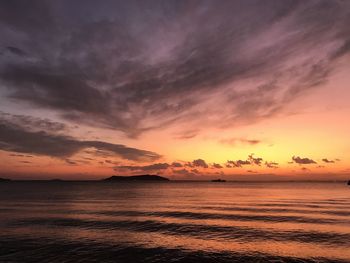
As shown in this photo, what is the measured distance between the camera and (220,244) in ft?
115

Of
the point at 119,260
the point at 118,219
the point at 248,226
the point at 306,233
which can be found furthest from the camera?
the point at 118,219

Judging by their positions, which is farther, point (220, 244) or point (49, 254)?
point (220, 244)

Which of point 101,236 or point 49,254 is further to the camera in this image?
point 101,236

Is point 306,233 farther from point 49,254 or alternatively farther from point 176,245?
point 49,254

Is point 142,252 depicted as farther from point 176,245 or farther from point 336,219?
point 336,219

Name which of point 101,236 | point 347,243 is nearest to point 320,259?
point 347,243

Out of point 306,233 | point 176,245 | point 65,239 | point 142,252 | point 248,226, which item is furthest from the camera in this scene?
point 248,226

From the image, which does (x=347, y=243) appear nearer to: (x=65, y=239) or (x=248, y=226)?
(x=248, y=226)

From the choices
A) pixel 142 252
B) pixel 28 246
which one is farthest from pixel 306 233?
pixel 28 246

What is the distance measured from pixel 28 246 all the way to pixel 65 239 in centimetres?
469

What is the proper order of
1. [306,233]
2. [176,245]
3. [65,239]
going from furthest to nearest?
[306,233]
[65,239]
[176,245]

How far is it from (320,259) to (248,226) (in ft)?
63.3

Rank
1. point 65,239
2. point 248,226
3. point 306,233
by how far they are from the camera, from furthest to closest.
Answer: point 248,226
point 306,233
point 65,239

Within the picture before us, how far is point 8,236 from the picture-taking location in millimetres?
38906
